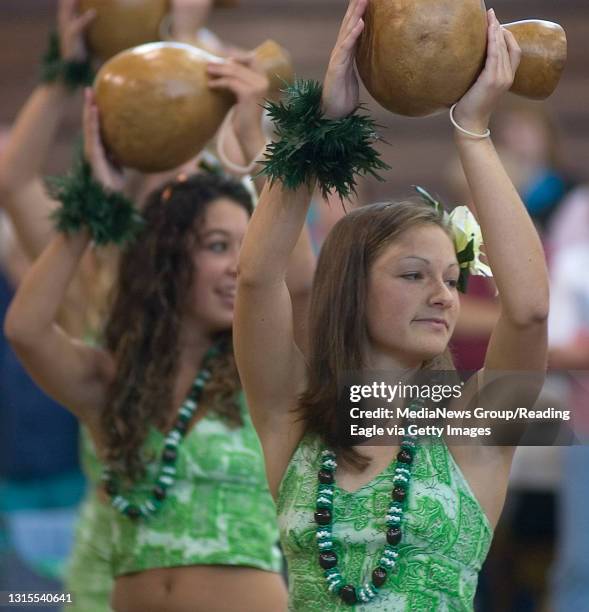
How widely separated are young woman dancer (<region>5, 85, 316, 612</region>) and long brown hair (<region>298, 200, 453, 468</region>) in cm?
33

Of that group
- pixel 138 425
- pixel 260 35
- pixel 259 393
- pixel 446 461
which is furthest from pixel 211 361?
pixel 260 35

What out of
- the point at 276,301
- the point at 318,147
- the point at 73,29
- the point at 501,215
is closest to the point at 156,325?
the point at 73,29

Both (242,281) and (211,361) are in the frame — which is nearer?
(242,281)

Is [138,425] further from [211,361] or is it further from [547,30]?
[547,30]

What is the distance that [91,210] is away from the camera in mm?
2639

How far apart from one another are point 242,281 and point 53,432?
2591mm

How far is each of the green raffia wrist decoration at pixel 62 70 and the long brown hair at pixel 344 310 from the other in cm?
105

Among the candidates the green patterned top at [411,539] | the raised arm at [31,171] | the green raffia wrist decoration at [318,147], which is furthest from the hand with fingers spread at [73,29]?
the green patterned top at [411,539]

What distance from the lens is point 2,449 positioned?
4.68 meters

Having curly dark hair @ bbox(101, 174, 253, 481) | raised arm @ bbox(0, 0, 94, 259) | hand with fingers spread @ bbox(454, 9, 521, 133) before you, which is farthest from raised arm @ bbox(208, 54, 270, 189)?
raised arm @ bbox(0, 0, 94, 259)

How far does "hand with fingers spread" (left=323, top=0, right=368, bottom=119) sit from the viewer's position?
6.68 feet

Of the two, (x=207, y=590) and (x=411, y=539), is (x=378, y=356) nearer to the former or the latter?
(x=411, y=539)

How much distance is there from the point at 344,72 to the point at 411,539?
0.75 meters

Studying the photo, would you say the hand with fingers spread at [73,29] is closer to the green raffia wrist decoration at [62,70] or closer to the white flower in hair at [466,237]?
the green raffia wrist decoration at [62,70]
